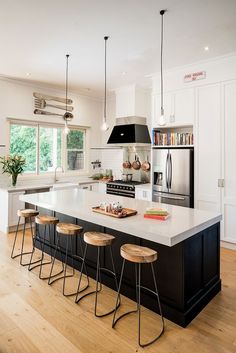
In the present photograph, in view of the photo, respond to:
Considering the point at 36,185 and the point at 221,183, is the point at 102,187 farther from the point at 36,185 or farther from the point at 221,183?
the point at 221,183

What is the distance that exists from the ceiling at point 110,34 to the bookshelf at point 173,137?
3.92ft

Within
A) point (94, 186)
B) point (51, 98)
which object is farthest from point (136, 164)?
point (51, 98)

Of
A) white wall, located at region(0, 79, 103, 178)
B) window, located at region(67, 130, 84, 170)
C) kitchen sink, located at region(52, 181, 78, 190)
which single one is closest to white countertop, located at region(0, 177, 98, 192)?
kitchen sink, located at region(52, 181, 78, 190)

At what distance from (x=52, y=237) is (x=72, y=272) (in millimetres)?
746

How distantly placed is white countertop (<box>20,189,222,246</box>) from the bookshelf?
1780 mm

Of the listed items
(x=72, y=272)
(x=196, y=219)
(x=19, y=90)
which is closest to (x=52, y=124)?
(x=19, y=90)

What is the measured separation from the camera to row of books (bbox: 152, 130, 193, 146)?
4.61 metres

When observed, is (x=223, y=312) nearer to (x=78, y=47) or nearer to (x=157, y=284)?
(x=157, y=284)

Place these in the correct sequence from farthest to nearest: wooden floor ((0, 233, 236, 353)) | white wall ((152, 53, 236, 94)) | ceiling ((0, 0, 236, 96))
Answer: white wall ((152, 53, 236, 94)), ceiling ((0, 0, 236, 96)), wooden floor ((0, 233, 236, 353))

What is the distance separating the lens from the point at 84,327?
7.36ft

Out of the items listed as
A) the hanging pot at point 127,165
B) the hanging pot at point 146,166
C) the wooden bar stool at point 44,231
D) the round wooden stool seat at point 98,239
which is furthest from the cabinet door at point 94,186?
the round wooden stool seat at point 98,239

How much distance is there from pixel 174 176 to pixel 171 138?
2.50 feet

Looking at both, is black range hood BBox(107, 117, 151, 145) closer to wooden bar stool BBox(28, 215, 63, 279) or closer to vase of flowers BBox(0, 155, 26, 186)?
vase of flowers BBox(0, 155, 26, 186)

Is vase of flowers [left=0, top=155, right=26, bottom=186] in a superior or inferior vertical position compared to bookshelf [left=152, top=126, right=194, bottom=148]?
inferior
